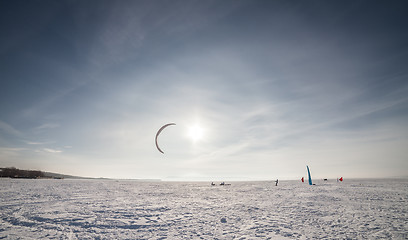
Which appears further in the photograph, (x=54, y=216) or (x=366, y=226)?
(x=54, y=216)

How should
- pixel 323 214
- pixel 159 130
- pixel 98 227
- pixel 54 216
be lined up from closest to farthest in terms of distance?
pixel 98 227 → pixel 54 216 → pixel 323 214 → pixel 159 130

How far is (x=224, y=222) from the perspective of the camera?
9891 mm

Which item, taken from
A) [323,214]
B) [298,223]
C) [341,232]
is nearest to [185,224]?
[298,223]

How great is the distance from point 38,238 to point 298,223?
35.6ft

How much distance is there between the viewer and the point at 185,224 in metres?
9.35

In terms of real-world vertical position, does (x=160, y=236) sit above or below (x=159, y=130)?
below

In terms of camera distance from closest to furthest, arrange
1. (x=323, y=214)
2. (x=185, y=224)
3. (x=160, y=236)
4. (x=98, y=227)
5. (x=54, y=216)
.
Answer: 1. (x=160, y=236)
2. (x=98, y=227)
3. (x=185, y=224)
4. (x=54, y=216)
5. (x=323, y=214)

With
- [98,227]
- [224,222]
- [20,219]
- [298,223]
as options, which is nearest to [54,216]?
[20,219]

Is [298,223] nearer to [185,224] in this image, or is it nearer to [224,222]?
[224,222]

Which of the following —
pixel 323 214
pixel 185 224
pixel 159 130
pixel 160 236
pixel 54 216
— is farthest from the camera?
pixel 159 130

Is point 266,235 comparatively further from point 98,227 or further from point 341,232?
point 98,227

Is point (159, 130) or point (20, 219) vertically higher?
point (159, 130)

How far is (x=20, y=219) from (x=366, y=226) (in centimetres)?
1635

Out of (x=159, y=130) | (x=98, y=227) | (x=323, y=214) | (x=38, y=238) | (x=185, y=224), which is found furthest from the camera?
(x=159, y=130)
